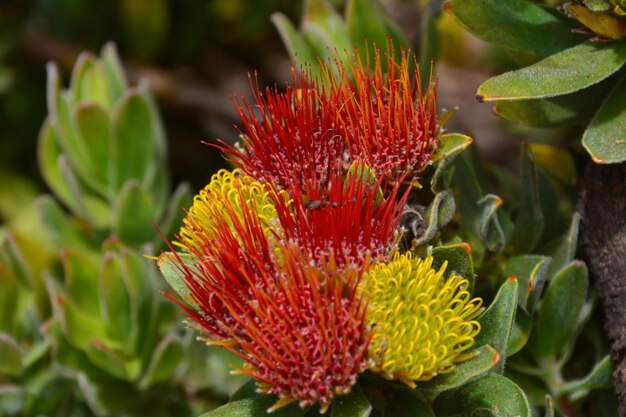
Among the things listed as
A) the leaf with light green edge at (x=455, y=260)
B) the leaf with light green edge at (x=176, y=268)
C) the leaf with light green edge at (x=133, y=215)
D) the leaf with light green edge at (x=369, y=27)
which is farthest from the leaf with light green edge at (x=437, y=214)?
the leaf with light green edge at (x=133, y=215)

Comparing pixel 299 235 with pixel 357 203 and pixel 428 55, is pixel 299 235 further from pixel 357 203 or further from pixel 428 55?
pixel 428 55

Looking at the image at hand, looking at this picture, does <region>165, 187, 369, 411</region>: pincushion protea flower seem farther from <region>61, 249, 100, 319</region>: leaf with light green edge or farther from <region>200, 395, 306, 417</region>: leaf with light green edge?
<region>61, 249, 100, 319</region>: leaf with light green edge

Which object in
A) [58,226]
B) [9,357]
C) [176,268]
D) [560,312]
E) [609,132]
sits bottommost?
[9,357]

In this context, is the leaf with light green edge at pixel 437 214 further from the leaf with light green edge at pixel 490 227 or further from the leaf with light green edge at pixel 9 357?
the leaf with light green edge at pixel 9 357

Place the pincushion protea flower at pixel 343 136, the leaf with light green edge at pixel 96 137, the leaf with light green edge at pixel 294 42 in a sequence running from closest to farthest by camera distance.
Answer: the pincushion protea flower at pixel 343 136 → the leaf with light green edge at pixel 294 42 → the leaf with light green edge at pixel 96 137

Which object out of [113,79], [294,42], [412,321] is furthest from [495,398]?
[113,79]

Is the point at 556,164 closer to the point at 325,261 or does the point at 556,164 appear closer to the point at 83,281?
the point at 325,261
